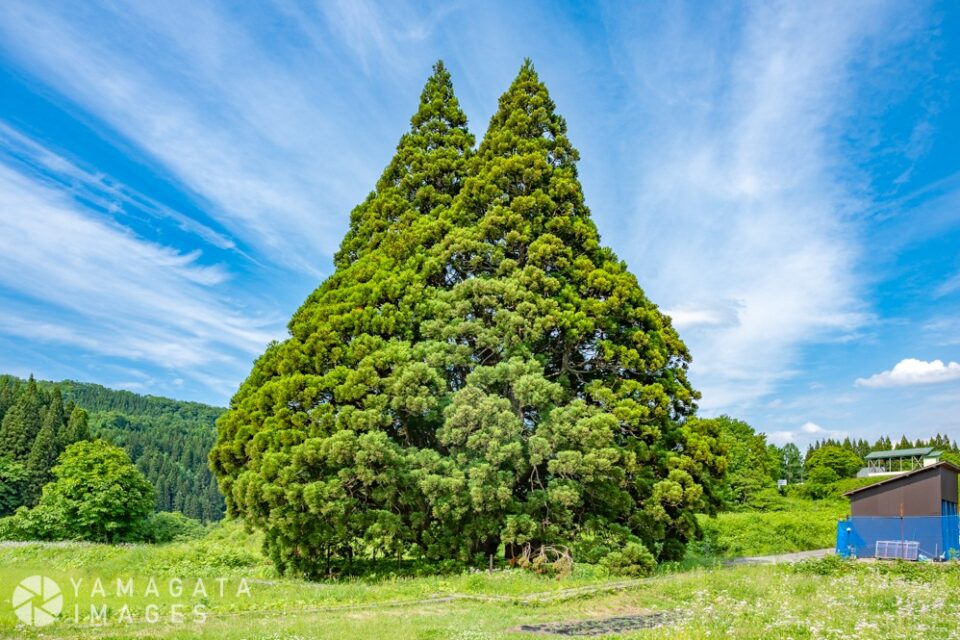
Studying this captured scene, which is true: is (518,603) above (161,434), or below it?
below

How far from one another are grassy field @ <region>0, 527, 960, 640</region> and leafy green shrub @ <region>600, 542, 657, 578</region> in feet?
1.20

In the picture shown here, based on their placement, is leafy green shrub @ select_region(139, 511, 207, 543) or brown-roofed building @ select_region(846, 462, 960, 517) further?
leafy green shrub @ select_region(139, 511, 207, 543)

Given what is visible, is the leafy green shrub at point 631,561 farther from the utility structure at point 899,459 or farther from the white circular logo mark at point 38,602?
the utility structure at point 899,459

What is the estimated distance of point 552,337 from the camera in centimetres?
1738

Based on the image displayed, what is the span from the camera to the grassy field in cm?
834

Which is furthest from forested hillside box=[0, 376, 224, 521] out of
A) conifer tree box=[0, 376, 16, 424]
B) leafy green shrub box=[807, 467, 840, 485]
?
leafy green shrub box=[807, 467, 840, 485]

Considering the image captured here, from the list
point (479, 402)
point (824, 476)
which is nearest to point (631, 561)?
point (479, 402)

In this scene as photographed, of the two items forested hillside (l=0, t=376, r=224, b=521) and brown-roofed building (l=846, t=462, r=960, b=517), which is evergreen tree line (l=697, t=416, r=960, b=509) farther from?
forested hillside (l=0, t=376, r=224, b=521)

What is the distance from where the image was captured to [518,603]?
37.0 ft

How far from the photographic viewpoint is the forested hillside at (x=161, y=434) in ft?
279

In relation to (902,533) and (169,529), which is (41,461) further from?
(902,533)

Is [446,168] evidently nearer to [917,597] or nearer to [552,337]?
[552,337]

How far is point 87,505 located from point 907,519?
36.6m

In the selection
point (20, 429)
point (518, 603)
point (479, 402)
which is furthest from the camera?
point (20, 429)
